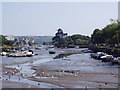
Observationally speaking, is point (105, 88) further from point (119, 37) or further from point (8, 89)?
point (119, 37)

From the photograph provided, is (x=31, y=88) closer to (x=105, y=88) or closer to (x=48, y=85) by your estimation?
(x=48, y=85)

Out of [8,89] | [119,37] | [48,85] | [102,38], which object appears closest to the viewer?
[8,89]

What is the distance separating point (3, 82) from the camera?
1406 inches

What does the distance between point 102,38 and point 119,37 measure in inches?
1659

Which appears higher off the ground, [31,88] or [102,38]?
[102,38]

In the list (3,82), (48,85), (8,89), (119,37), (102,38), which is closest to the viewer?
(8,89)

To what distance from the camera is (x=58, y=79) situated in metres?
37.9

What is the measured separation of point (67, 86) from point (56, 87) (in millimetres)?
1327

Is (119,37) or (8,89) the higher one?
(119,37)

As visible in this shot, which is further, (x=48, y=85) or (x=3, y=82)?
(x=3, y=82)

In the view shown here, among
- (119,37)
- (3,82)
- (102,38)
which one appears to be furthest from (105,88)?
(102,38)

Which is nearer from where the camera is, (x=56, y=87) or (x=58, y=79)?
(x=56, y=87)

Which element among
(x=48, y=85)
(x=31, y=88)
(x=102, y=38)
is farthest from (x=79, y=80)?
(x=102, y=38)

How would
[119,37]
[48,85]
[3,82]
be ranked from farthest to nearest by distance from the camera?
1. [119,37]
2. [3,82]
3. [48,85]
